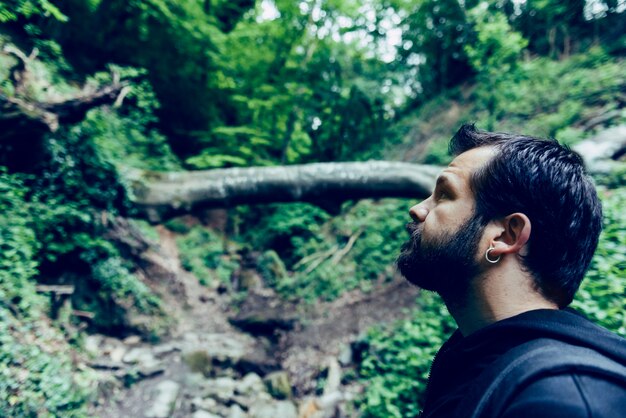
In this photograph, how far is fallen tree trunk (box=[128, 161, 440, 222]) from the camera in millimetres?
5465

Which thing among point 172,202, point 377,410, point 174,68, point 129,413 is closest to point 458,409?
point 377,410

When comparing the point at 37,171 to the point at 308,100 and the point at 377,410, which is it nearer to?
the point at 377,410

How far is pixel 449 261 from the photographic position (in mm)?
1310

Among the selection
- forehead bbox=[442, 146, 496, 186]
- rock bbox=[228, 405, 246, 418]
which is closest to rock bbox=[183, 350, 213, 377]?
rock bbox=[228, 405, 246, 418]

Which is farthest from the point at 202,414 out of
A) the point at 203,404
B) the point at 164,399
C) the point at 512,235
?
the point at 512,235

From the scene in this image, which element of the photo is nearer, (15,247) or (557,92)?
(15,247)

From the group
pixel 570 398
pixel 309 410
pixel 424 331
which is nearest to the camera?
pixel 570 398

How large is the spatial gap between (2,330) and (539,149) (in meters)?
4.29

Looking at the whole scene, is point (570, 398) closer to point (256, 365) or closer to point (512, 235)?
point (512, 235)

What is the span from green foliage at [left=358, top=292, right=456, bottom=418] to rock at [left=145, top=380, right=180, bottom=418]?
8.19 ft

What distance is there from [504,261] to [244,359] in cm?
522

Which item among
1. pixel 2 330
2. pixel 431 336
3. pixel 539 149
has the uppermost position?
pixel 539 149

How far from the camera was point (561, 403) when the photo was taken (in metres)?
0.79

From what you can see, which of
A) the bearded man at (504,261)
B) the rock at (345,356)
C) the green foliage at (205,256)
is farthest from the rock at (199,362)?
the bearded man at (504,261)
